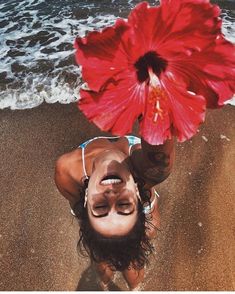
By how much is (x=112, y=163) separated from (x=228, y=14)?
5357mm

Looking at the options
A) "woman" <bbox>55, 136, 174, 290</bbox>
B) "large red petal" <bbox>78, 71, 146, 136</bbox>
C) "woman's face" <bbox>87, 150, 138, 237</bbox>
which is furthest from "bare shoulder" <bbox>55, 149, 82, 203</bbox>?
"large red petal" <bbox>78, 71, 146, 136</bbox>

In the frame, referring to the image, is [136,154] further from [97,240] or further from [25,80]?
[25,80]

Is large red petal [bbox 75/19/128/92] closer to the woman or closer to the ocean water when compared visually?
the woman

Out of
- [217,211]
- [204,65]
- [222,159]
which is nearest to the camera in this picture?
[204,65]

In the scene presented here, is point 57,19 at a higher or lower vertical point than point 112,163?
lower

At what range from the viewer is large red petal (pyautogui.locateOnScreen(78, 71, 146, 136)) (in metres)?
1.46

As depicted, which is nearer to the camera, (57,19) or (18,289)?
(18,289)

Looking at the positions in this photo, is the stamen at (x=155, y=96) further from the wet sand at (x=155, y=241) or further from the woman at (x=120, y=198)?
the wet sand at (x=155, y=241)

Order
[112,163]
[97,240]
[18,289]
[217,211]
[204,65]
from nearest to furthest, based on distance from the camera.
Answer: [204,65]
[112,163]
[97,240]
[18,289]
[217,211]

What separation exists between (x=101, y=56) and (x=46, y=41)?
17.5 feet

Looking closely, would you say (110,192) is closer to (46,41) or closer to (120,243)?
(120,243)

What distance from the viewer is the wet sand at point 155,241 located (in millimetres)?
3525

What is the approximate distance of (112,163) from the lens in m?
2.39

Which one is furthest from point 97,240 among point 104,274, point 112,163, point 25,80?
point 25,80
